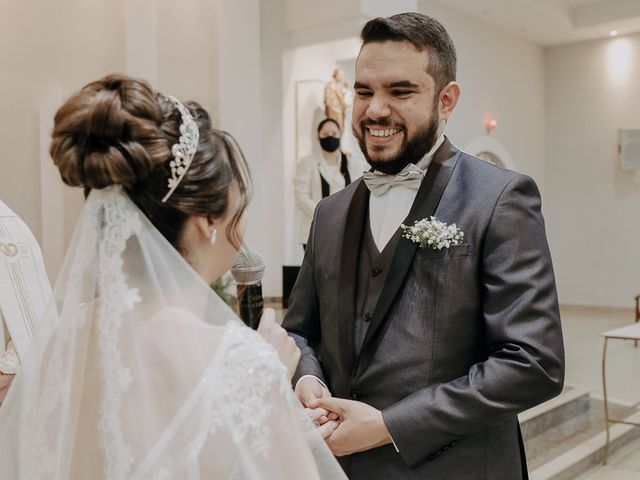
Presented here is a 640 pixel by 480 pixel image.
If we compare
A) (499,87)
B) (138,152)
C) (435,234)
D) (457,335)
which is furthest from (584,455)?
(499,87)

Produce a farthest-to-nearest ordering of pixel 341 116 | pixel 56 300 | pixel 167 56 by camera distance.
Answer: pixel 341 116
pixel 167 56
pixel 56 300

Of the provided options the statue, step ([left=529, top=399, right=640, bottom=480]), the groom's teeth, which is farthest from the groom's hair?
the statue

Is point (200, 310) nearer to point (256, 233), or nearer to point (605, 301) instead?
point (256, 233)

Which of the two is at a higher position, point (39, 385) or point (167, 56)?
point (167, 56)

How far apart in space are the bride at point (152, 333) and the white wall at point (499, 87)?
8.46 metres

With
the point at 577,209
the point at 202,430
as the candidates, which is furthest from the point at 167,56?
the point at 577,209

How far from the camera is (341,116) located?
7.40 m

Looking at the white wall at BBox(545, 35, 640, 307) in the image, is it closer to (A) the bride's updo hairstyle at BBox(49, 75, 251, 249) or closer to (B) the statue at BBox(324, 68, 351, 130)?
(B) the statue at BBox(324, 68, 351, 130)

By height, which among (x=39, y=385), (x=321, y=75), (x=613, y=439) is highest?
(x=321, y=75)

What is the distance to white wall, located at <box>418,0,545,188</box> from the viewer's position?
384 inches

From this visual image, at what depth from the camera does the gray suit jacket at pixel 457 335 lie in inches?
58.3

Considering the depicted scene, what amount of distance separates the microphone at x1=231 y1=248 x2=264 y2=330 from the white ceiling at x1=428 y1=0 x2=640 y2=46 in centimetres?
825

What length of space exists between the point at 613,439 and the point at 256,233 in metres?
3.34

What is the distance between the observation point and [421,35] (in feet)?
5.34
